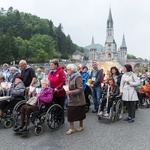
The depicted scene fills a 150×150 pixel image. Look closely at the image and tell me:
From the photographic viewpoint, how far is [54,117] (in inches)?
201

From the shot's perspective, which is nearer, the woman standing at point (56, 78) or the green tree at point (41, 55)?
the woman standing at point (56, 78)

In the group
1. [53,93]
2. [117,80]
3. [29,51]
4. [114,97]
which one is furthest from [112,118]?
[29,51]

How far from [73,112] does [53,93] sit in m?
0.80

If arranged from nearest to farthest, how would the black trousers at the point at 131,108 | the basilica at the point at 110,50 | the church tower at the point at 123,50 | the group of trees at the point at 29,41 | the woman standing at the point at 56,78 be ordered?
the woman standing at the point at 56,78 < the black trousers at the point at 131,108 < the group of trees at the point at 29,41 < the basilica at the point at 110,50 < the church tower at the point at 123,50

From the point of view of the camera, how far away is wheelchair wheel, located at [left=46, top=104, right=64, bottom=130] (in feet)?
16.0

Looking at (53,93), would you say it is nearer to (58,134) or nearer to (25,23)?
(58,134)

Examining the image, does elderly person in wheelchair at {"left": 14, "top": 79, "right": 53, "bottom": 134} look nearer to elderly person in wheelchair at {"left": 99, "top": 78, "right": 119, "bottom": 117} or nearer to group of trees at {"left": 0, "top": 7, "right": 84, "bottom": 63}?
elderly person in wheelchair at {"left": 99, "top": 78, "right": 119, "bottom": 117}

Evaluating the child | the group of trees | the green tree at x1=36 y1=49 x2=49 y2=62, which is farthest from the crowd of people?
the green tree at x1=36 y1=49 x2=49 y2=62

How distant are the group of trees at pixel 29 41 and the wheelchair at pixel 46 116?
44.0 meters

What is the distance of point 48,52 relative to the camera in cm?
6438

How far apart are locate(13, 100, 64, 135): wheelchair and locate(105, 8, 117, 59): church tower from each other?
91.5 meters

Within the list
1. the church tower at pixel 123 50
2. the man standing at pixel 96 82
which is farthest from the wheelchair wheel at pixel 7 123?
the church tower at pixel 123 50

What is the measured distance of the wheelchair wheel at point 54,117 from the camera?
487 cm

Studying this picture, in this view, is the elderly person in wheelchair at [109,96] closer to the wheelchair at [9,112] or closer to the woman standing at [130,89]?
the woman standing at [130,89]
